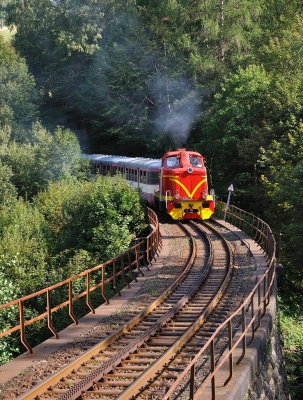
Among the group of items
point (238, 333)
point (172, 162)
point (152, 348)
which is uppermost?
point (172, 162)

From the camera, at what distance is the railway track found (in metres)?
8.96

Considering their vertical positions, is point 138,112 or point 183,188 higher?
point 138,112

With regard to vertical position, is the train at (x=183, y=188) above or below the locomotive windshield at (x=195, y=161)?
below

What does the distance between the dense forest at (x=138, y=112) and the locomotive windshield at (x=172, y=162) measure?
359 centimetres

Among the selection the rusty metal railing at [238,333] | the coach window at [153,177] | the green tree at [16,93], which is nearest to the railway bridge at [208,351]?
the rusty metal railing at [238,333]

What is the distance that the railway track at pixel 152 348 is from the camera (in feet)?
29.4

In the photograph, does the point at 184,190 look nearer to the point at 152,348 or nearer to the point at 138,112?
the point at 152,348

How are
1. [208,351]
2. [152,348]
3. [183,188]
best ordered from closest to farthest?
[208,351] < [152,348] < [183,188]

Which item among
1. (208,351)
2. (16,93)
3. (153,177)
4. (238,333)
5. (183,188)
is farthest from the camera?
(16,93)

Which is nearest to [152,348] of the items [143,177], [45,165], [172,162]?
[172,162]

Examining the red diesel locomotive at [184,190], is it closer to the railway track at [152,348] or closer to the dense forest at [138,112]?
the dense forest at [138,112]

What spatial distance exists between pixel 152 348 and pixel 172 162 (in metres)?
20.0

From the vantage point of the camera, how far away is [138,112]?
52.8 m

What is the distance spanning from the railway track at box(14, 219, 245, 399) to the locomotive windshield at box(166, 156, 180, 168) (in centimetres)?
1206
